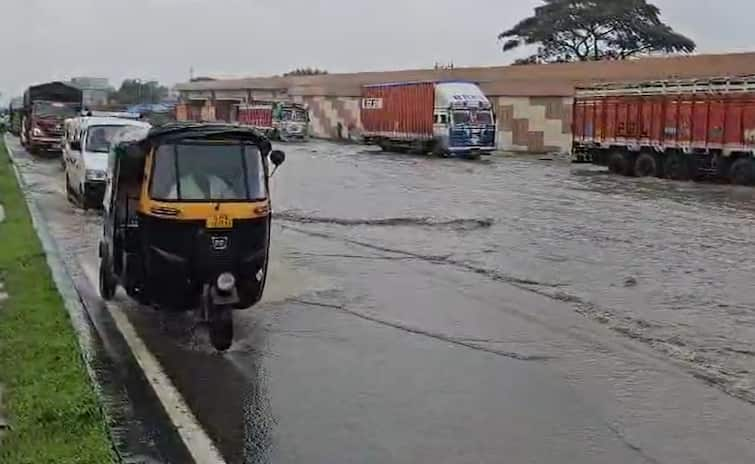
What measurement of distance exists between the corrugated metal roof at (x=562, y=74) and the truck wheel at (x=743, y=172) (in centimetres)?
1166

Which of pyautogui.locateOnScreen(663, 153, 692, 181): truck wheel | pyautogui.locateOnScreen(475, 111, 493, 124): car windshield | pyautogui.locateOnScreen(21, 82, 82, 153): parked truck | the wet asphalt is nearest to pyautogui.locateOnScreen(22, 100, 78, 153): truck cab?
pyautogui.locateOnScreen(21, 82, 82, 153): parked truck

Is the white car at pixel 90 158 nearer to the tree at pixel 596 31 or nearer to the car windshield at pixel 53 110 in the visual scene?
the car windshield at pixel 53 110

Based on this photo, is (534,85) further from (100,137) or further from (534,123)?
(100,137)

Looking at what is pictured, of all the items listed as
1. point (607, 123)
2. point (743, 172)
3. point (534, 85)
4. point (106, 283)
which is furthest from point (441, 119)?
point (106, 283)

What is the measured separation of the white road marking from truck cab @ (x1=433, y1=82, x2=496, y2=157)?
34466 mm

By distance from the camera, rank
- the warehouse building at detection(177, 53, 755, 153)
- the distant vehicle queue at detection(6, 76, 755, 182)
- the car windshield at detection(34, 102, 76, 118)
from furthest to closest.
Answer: the warehouse building at detection(177, 53, 755, 153) → the car windshield at detection(34, 102, 76, 118) → the distant vehicle queue at detection(6, 76, 755, 182)

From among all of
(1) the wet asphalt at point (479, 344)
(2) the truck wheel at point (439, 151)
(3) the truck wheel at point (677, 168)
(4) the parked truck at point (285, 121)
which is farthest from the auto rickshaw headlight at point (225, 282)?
(4) the parked truck at point (285, 121)

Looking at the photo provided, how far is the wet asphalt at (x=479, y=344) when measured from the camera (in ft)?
21.6

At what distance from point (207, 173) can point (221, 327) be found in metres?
1.40

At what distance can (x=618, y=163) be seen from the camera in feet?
120

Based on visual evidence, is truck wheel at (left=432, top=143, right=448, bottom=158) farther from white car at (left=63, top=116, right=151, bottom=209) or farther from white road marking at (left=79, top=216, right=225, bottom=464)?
white road marking at (left=79, top=216, right=225, bottom=464)

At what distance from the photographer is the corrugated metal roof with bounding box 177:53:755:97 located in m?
44.5

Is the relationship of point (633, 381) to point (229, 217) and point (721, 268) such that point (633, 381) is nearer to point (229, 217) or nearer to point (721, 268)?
point (229, 217)

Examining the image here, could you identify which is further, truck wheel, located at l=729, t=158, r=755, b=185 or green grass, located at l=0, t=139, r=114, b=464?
truck wheel, located at l=729, t=158, r=755, b=185
